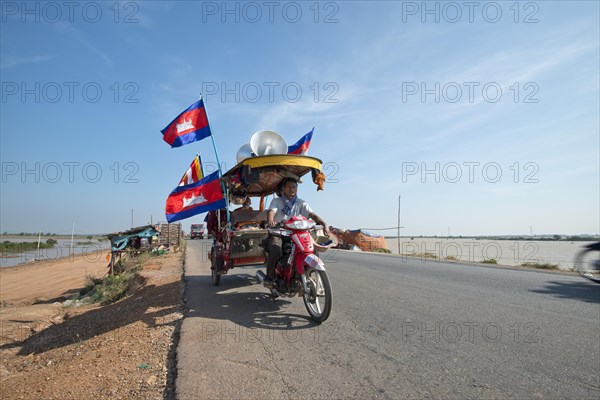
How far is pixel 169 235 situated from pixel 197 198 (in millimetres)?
25496

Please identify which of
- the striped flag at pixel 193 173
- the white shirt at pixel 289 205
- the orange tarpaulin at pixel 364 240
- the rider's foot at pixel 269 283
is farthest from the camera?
the orange tarpaulin at pixel 364 240

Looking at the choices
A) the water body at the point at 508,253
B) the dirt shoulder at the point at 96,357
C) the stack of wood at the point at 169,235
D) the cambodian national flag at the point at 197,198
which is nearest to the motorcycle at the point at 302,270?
the dirt shoulder at the point at 96,357

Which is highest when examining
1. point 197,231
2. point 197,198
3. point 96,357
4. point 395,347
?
point 197,198

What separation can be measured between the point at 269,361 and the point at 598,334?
13.4 feet

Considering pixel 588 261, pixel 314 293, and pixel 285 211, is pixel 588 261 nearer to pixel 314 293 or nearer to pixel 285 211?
pixel 314 293

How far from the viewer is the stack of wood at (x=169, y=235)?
98.2 feet

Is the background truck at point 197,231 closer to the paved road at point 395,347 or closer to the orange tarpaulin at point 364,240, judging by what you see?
the orange tarpaulin at point 364,240

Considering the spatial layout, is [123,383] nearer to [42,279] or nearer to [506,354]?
[506,354]

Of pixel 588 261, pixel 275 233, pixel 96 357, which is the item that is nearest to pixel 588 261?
pixel 588 261

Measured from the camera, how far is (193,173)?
948 cm

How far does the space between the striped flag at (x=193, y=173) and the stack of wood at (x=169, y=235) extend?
Result: 20.8m

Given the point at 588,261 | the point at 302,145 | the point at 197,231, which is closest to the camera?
the point at 588,261

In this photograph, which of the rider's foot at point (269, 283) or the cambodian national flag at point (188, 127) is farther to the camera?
the cambodian national flag at point (188, 127)

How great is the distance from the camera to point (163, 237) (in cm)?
3078
